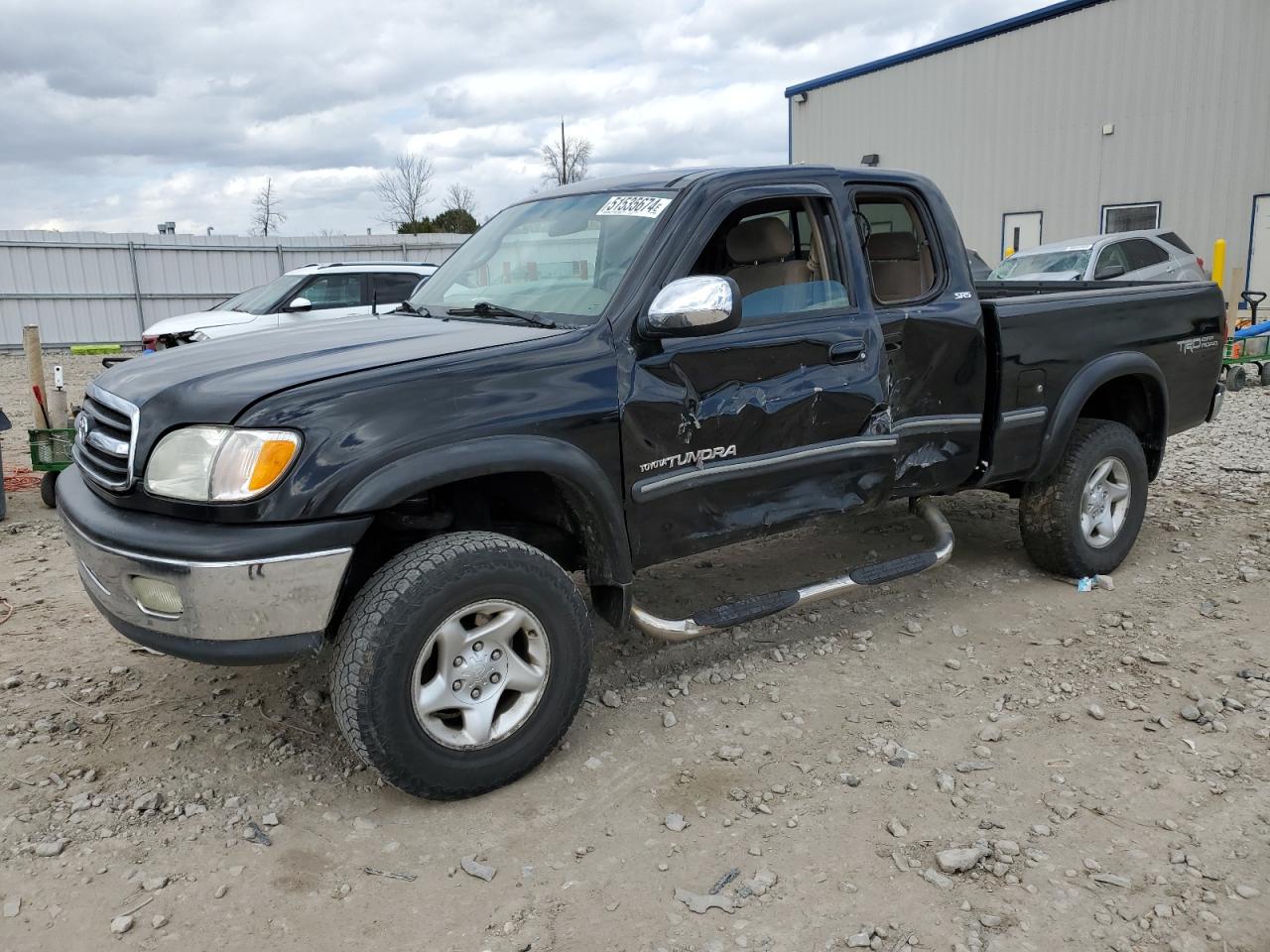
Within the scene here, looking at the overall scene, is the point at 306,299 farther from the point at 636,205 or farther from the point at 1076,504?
the point at 1076,504

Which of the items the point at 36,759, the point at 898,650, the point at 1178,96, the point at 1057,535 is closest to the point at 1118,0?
the point at 1178,96

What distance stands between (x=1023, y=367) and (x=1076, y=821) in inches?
88.7

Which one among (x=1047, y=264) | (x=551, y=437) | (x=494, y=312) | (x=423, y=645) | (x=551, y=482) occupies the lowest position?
(x=423, y=645)

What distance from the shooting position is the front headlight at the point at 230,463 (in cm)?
279

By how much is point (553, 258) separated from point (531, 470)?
117 cm

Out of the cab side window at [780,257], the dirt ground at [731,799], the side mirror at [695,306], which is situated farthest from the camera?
the cab side window at [780,257]

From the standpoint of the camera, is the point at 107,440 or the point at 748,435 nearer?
the point at 107,440

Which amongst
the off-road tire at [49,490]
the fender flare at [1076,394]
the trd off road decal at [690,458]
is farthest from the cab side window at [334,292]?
the trd off road decal at [690,458]

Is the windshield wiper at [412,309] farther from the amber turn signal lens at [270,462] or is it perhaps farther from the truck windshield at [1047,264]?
the truck windshield at [1047,264]

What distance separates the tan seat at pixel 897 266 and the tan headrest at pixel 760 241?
1.81 ft

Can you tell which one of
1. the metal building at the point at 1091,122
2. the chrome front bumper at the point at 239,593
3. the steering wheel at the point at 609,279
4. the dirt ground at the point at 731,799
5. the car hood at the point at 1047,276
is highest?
the metal building at the point at 1091,122

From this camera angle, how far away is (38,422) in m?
7.39

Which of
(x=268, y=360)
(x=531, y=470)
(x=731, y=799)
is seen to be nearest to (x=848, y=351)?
(x=531, y=470)

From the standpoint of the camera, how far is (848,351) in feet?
12.9
